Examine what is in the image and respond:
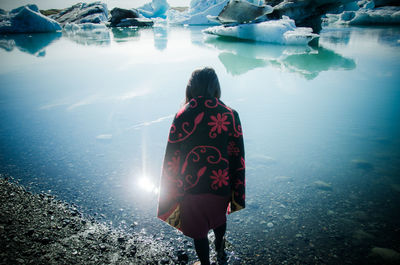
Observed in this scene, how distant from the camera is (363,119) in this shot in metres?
4.08

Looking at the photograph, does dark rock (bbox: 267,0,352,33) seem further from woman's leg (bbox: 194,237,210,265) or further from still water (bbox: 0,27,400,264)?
woman's leg (bbox: 194,237,210,265)

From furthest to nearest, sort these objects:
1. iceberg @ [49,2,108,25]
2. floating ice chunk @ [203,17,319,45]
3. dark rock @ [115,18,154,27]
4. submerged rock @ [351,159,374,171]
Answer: iceberg @ [49,2,108,25]
dark rock @ [115,18,154,27]
floating ice chunk @ [203,17,319,45]
submerged rock @ [351,159,374,171]

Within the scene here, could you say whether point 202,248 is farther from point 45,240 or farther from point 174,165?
point 45,240

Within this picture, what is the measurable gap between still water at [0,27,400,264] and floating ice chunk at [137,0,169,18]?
56226 mm

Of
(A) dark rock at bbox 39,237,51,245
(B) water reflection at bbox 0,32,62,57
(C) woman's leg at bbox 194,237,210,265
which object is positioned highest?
(B) water reflection at bbox 0,32,62,57

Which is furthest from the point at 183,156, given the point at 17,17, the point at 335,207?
the point at 17,17

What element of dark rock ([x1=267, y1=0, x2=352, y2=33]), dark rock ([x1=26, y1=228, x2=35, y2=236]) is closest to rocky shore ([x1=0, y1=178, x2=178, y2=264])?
dark rock ([x1=26, y1=228, x2=35, y2=236])

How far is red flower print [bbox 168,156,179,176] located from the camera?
1.39 meters

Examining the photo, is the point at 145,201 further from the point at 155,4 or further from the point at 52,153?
the point at 155,4

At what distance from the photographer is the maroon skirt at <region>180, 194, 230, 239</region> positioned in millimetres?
1340

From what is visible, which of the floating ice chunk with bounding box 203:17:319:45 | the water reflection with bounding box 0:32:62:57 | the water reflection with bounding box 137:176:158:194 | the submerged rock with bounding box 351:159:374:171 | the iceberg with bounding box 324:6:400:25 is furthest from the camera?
the iceberg with bounding box 324:6:400:25

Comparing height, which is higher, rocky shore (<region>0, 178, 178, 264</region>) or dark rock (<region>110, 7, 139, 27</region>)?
dark rock (<region>110, 7, 139, 27</region>)

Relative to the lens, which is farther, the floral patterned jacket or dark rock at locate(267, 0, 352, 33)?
dark rock at locate(267, 0, 352, 33)

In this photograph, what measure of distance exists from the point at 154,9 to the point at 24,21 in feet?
126
